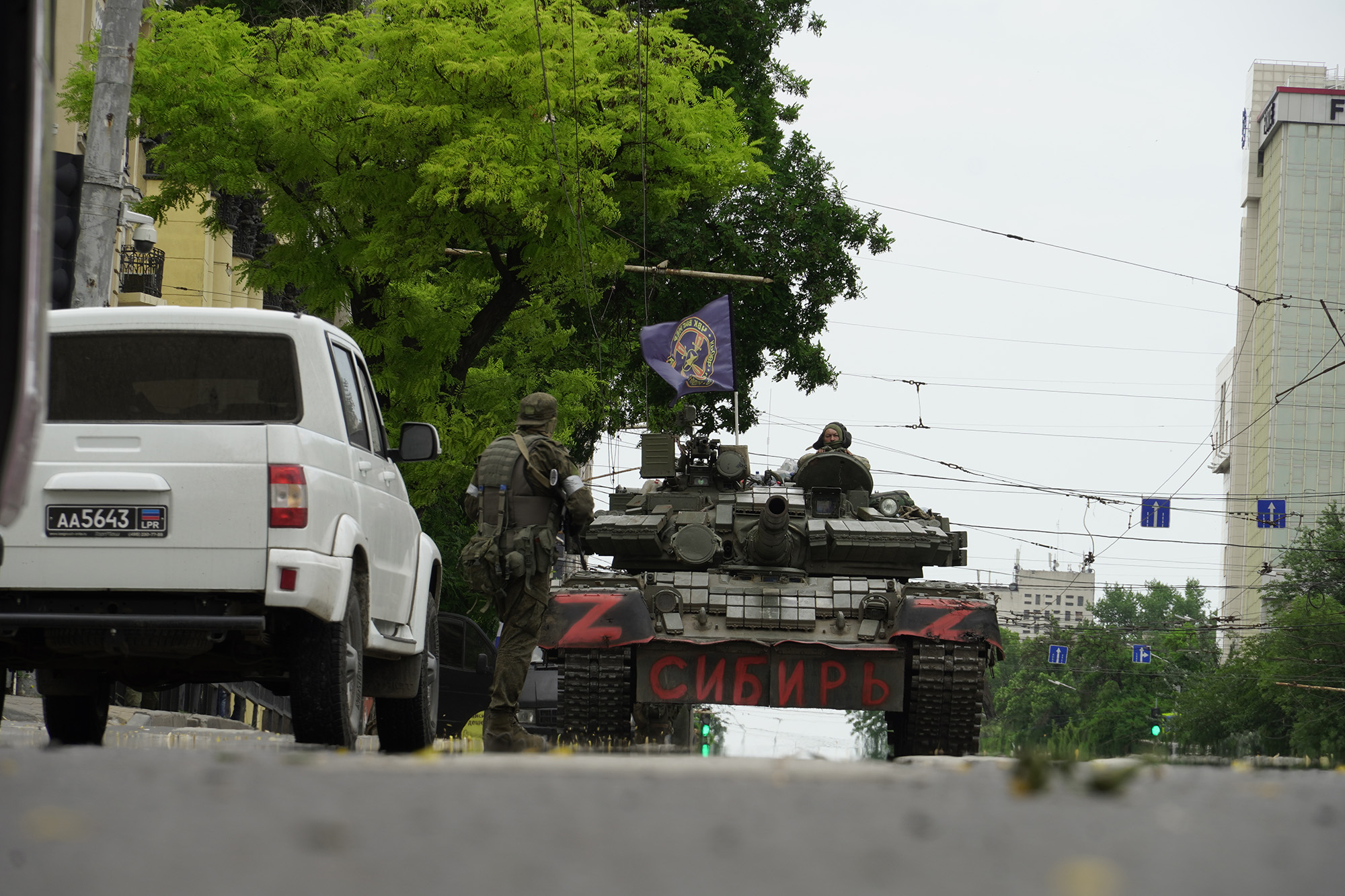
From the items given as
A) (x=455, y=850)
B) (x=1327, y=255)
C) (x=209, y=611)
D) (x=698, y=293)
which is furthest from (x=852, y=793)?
(x=1327, y=255)

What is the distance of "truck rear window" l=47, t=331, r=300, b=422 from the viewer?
24.1 ft

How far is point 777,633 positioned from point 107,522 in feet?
23.4

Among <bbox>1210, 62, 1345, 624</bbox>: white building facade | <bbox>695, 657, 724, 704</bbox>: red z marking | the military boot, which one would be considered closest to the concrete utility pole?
the military boot

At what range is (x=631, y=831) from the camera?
126 inches

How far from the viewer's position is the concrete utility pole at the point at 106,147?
1325cm

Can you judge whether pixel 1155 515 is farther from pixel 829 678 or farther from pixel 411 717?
pixel 411 717

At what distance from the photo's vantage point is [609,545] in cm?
1484

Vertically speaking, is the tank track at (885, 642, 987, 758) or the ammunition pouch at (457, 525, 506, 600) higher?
the ammunition pouch at (457, 525, 506, 600)

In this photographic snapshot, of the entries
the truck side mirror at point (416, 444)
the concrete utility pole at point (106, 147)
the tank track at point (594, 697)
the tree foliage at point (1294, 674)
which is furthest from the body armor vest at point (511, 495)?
the tree foliage at point (1294, 674)

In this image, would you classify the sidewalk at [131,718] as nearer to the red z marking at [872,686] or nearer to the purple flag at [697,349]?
the red z marking at [872,686]

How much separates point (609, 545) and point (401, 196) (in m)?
5.25

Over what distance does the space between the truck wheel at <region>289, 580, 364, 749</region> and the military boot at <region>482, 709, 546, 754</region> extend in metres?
2.41

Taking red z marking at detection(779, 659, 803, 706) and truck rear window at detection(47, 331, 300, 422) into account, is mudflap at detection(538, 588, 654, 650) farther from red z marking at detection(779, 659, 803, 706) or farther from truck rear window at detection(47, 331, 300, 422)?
truck rear window at detection(47, 331, 300, 422)

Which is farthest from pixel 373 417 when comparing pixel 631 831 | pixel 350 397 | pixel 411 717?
pixel 631 831
